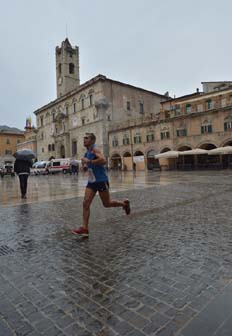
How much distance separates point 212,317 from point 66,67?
63039 mm

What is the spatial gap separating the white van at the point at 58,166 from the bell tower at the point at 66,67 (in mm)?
25242

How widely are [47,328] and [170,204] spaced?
607 cm

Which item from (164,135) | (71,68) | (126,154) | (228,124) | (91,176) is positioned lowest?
(91,176)

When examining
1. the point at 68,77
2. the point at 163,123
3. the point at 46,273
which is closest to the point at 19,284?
the point at 46,273

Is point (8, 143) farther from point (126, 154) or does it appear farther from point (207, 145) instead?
point (207, 145)

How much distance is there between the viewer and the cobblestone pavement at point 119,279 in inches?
82.2

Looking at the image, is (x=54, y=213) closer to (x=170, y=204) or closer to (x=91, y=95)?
(x=170, y=204)

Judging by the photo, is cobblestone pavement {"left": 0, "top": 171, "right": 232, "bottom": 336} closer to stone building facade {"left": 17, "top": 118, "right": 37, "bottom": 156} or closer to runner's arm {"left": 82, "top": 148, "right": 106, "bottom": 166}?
runner's arm {"left": 82, "top": 148, "right": 106, "bottom": 166}

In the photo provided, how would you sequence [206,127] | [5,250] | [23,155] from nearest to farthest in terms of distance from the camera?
1. [5,250]
2. [23,155]
3. [206,127]

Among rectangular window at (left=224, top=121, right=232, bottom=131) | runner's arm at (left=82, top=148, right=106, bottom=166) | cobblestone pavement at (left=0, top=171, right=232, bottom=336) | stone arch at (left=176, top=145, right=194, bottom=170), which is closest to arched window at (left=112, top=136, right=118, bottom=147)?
stone arch at (left=176, top=145, right=194, bottom=170)

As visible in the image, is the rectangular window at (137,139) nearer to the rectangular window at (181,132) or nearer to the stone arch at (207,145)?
the rectangular window at (181,132)

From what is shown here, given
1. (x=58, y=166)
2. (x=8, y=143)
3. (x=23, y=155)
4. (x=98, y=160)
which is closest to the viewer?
(x=98, y=160)

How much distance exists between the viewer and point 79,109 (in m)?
52.0

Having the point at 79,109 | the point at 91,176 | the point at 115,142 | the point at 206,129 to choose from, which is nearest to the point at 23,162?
the point at 91,176
